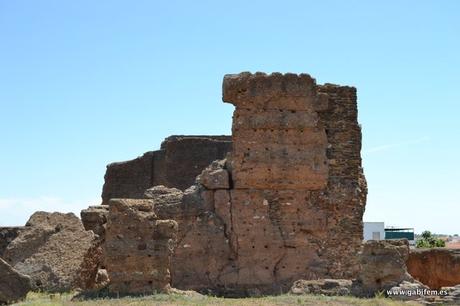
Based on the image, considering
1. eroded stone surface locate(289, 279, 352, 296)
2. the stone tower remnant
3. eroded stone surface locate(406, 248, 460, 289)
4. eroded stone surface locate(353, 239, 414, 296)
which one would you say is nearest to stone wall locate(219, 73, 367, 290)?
the stone tower remnant

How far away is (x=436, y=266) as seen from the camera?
18359 mm

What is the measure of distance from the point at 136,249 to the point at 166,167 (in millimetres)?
13693

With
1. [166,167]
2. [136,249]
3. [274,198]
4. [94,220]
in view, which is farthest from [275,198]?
[166,167]

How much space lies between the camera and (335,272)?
14859mm

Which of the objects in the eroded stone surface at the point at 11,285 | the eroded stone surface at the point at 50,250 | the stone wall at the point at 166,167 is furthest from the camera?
the stone wall at the point at 166,167

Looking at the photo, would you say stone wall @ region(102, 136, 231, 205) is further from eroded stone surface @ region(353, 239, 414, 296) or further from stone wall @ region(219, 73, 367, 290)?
eroded stone surface @ region(353, 239, 414, 296)

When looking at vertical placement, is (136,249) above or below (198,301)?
above

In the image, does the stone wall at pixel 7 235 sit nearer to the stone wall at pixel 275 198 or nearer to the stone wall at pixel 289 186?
the stone wall at pixel 275 198

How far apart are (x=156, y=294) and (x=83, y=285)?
8.34 ft

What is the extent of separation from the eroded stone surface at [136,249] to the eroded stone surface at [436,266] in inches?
357

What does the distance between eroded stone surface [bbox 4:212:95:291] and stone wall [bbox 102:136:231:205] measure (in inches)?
437

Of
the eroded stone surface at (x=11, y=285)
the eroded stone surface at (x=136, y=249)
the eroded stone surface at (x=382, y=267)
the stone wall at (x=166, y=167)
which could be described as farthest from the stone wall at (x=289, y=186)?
the stone wall at (x=166, y=167)

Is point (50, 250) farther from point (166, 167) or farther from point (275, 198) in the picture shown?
point (166, 167)

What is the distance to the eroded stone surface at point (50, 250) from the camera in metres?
12.9
